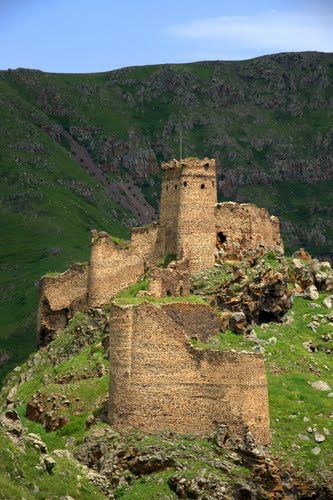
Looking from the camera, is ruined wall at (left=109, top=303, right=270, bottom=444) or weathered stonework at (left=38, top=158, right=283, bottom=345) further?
weathered stonework at (left=38, top=158, right=283, bottom=345)

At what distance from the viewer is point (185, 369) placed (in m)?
85.4

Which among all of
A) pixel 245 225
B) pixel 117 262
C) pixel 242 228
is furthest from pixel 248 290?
pixel 117 262

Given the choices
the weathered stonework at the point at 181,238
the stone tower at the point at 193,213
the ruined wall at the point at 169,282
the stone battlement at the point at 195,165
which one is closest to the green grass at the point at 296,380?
the ruined wall at the point at 169,282

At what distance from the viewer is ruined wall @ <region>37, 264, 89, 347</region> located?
108 m

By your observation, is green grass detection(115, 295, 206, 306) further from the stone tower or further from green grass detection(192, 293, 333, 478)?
the stone tower

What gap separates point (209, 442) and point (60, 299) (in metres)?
28.0

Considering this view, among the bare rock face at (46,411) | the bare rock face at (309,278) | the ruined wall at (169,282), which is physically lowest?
the bare rock face at (46,411)

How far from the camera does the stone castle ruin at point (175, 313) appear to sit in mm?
85125

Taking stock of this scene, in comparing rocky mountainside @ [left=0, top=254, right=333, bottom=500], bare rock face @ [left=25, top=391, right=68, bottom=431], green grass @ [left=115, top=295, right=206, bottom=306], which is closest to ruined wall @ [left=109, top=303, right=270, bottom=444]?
rocky mountainside @ [left=0, top=254, right=333, bottom=500]

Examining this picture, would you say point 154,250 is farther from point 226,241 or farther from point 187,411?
point 187,411

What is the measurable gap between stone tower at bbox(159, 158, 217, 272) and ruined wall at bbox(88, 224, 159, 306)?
7.95 feet

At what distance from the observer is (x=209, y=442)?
84688 millimetres

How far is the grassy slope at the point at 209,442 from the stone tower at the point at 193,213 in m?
6.38

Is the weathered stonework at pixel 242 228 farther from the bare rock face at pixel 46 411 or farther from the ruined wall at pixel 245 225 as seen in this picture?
the bare rock face at pixel 46 411
